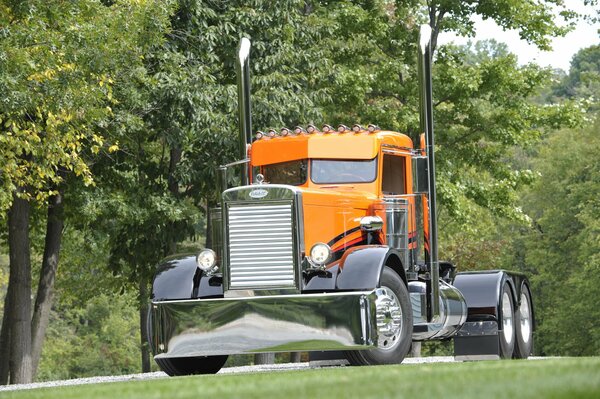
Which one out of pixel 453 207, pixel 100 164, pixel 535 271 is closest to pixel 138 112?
pixel 100 164

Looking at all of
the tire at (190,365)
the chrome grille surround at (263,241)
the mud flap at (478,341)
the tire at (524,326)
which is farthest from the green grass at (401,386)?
the tire at (524,326)

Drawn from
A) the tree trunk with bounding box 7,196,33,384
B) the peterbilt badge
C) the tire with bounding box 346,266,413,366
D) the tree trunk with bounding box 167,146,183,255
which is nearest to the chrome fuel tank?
the tire with bounding box 346,266,413,366

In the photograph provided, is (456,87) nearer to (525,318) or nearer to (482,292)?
(525,318)

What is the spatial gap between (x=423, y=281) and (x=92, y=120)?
811 centimetres

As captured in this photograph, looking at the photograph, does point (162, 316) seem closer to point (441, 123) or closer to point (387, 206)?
point (387, 206)

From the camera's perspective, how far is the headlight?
15.9 m

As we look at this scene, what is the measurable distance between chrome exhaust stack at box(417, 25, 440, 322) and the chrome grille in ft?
7.67

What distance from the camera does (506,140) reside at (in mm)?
34938

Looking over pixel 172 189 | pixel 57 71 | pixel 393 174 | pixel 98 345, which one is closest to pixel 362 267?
pixel 393 174

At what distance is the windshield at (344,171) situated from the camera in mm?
Answer: 17719

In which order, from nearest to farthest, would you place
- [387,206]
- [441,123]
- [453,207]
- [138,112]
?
[387,206] < [138,112] < [453,207] < [441,123]

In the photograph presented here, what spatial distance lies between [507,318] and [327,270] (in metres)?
4.36

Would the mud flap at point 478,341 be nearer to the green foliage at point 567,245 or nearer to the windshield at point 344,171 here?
the windshield at point 344,171

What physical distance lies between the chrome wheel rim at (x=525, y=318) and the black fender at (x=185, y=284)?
219 inches
